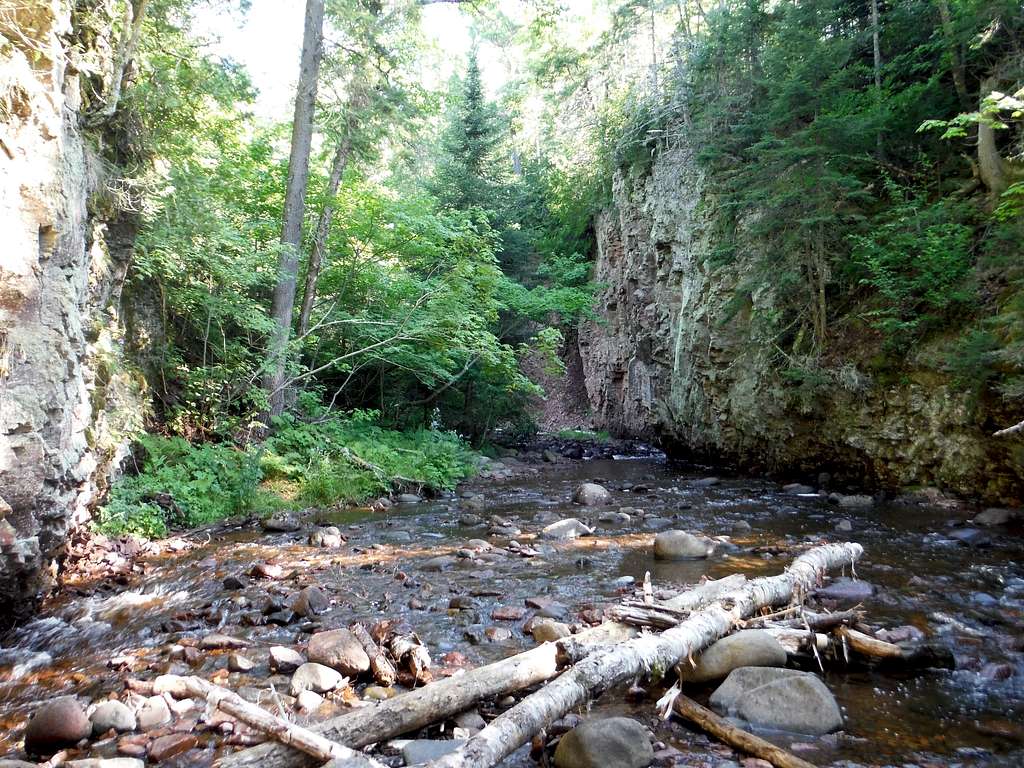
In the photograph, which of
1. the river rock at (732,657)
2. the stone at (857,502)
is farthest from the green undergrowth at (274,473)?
the stone at (857,502)

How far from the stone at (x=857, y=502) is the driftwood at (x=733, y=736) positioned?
7402mm

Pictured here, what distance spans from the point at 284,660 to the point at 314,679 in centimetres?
47

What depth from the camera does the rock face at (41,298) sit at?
13.8 ft

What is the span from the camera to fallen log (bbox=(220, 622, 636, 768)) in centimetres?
267

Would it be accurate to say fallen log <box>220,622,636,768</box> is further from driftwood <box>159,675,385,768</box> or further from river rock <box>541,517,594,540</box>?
river rock <box>541,517,594,540</box>

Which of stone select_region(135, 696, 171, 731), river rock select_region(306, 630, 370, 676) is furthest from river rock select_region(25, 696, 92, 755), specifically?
river rock select_region(306, 630, 370, 676)

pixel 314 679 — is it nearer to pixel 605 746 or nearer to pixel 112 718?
pixel 112 718

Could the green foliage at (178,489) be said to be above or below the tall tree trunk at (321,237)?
below

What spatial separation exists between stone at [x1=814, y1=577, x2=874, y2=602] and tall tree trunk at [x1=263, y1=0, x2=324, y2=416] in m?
9.76

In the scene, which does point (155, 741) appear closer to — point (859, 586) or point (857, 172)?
point (859, 586)

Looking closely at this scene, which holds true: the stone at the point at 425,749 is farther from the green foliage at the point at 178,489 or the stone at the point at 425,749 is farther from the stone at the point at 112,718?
the green foliage at the point at 178,489

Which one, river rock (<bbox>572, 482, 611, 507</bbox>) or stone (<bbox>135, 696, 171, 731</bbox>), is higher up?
stone (<bbox>135, 696, 171, 731</bbox>)

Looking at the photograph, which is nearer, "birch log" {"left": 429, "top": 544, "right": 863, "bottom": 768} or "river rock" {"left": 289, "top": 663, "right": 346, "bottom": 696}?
"birch log" {"left": 429, "top": 544, "right": 863, "bottom": 768}

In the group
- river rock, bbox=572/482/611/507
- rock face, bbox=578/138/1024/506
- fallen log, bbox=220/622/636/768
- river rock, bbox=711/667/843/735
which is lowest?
river rock, bbox=572/482/611/507
